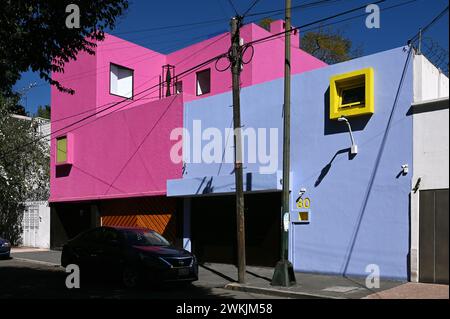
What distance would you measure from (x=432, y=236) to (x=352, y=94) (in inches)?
171

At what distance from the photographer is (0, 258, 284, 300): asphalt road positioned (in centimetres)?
1131

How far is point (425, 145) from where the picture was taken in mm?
12492

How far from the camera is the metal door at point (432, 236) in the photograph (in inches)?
469

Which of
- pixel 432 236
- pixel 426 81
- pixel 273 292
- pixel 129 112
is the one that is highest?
pixel 129 112

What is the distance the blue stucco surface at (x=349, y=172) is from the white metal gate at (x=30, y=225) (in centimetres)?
1403

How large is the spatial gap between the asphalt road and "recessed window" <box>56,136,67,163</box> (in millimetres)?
10094

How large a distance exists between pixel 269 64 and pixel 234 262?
31.3ft

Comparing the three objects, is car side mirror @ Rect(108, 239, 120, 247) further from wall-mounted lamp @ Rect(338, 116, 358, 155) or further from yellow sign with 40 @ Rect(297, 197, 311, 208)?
wall-mounted lamp @ Rect(338, 116, 358, 155)

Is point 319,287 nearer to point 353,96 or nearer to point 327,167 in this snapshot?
point 327,167

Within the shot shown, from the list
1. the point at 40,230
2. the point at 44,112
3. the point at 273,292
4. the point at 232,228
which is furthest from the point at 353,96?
the point at 44,112

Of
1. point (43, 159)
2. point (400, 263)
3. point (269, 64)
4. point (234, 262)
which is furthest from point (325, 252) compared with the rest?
point (43, 159)

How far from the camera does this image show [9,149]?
26.2 meters

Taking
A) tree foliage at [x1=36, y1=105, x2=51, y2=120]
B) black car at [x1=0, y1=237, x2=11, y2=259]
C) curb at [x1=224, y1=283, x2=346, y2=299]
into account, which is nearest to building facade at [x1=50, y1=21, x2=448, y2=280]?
curb at [x1=224, y1=283, x2=346, y2=299]
